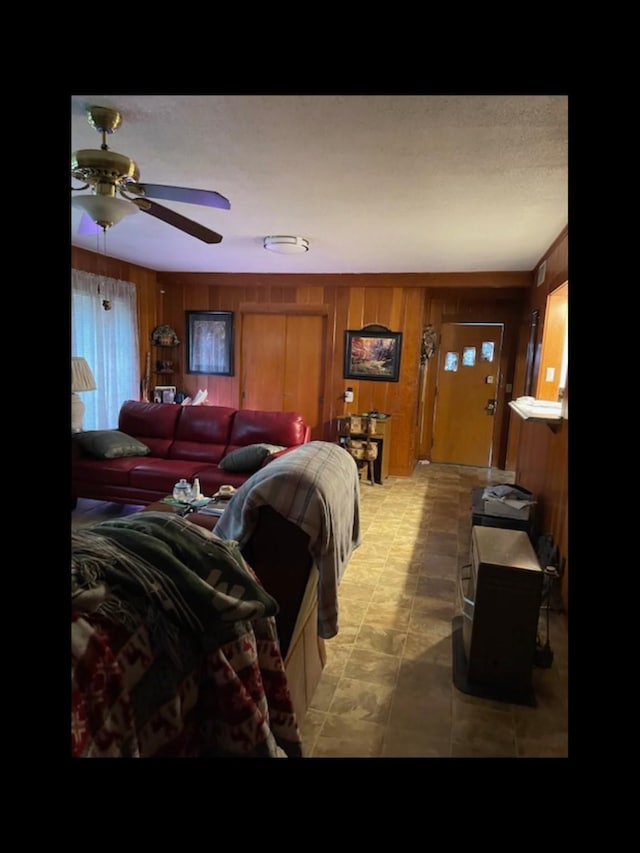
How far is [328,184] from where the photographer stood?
255 cm

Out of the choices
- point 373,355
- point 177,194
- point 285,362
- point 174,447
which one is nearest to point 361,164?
point 177,194

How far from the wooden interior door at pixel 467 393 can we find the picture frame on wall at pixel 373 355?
1.12 m

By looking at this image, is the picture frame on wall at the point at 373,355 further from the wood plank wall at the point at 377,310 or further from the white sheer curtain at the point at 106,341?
the white sheer curtain at the point at 106,341

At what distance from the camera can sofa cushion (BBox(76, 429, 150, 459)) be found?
13.0ft

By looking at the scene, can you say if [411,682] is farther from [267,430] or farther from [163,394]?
[163,394]

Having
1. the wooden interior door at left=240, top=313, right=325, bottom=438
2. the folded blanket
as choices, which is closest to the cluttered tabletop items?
the folded blanket

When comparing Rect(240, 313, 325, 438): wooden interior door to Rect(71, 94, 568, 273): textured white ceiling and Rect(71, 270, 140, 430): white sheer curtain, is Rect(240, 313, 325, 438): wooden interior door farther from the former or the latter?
Rect(71, 94, 568, 273): textured white ceiling

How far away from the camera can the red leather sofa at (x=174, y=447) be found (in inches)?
149

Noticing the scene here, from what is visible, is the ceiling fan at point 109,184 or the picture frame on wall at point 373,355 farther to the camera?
the picture frame on wall at point 373,355

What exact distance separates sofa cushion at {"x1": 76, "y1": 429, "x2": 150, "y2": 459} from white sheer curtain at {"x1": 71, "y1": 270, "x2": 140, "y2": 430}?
0.90 metres

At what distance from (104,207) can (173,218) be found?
1.54 ft

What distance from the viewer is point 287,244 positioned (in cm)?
379

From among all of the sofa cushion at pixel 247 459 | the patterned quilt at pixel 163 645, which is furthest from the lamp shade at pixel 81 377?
the patterned quilt at pixel 163 645
